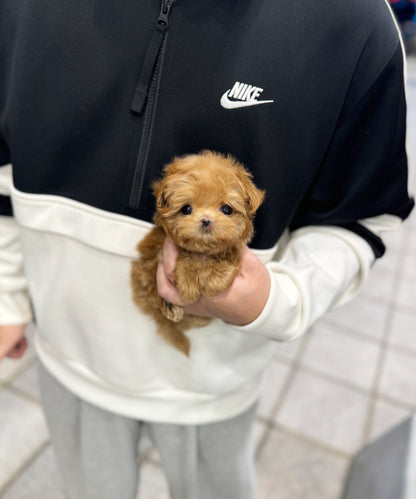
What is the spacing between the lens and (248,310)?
0.72 m

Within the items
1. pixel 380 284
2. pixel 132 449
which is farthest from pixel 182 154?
pixel 380 284

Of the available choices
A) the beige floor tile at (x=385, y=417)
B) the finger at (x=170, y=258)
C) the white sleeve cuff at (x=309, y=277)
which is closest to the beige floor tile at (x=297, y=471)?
the beige floor tile at (x=385, y=417)

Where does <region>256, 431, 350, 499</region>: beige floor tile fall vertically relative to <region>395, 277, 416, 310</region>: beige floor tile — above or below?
below

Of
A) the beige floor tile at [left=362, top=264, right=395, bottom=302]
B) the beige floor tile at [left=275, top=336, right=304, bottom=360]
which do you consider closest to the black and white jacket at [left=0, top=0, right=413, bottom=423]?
the beige floor tile at [left=275, top=336, right=304, bottom=360]

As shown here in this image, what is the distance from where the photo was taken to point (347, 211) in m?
0.83

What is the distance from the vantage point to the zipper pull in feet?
2.36

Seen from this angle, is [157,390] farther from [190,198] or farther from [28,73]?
[28,73]

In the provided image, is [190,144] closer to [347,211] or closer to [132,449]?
[347,211]

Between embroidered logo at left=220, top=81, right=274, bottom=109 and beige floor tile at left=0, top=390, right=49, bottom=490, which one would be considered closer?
embroidered logo at left=220, top=81, right=274, bottom=109

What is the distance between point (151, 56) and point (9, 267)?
0.57 metres

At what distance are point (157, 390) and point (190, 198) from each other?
528 mm

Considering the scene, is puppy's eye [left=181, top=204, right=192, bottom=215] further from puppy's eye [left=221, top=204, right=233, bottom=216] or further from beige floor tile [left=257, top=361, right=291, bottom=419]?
beige floor tile [left=257, top=361, right=291, bottom=419]

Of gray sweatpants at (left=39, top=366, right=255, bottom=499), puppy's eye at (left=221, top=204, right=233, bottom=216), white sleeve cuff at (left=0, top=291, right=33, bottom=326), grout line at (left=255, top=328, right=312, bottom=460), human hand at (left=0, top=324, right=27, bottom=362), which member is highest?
puppy's eye at (left=221, top=204, right=233, bottom=216)

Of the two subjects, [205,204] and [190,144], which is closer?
[205,204]
